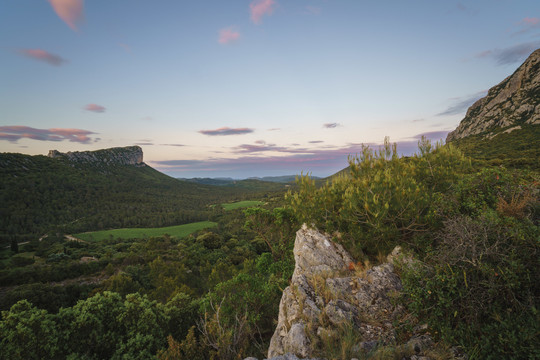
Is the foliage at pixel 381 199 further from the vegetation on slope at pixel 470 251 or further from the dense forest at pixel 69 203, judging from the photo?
the dense forest at pixel 69 203

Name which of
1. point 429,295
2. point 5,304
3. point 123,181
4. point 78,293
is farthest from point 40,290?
point 123,181

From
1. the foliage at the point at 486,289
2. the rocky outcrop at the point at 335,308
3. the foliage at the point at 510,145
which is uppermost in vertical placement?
the foliage at the point at 510,145

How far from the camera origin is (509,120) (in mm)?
79875

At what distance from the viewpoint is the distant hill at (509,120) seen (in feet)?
197

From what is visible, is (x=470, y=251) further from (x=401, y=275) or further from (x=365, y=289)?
(x=365, y=289)

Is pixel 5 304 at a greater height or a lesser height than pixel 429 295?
lesser

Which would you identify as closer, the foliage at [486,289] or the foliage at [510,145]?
the foliage at [486,289]

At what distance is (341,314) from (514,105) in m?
130

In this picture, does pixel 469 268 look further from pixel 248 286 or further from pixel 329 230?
pixel 248 286

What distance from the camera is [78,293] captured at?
31703 millimetres

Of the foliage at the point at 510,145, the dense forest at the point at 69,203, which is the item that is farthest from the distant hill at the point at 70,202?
the foliage at the point at 510,145

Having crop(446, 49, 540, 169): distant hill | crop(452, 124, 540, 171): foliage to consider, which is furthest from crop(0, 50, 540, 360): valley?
crop(446, 49, 540, 169): distant hill

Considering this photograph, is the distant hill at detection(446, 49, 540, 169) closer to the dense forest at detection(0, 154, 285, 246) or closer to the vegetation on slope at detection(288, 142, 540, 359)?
the vegetation on slope at detection(288, 142, 540, 359)

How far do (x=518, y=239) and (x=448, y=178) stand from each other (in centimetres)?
664
